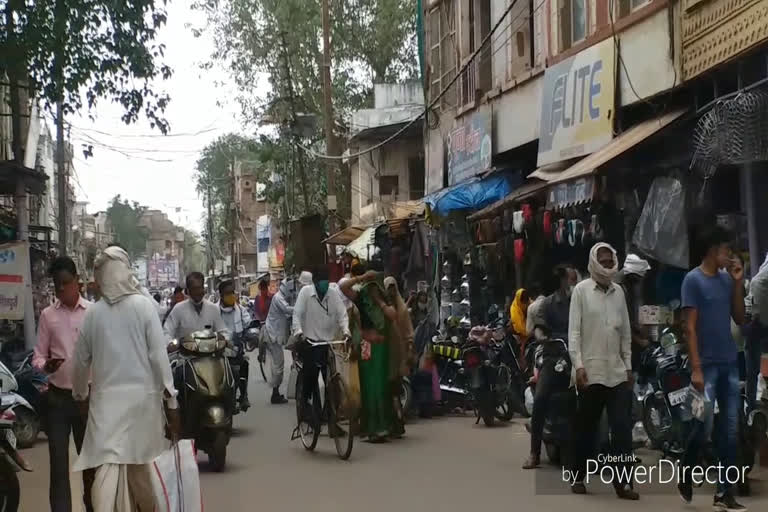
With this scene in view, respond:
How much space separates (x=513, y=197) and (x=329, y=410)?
5.44 m

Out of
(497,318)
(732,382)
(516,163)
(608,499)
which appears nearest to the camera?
(732,382)

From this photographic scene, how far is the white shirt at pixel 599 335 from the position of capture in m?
7.60

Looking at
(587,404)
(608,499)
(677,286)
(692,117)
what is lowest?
(608,499)

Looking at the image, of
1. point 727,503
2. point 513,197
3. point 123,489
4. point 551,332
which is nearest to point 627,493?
point 727,503

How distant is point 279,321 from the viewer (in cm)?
1595

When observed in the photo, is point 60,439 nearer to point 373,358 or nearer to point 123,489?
point 123,489

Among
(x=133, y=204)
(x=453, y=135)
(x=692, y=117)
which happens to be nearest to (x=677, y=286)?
(x=692, y=117)

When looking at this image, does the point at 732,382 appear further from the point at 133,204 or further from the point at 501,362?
the point at 133,204

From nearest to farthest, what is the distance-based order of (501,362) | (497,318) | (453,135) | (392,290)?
(392,290) < (501,362) < (497,318) < (453,135)

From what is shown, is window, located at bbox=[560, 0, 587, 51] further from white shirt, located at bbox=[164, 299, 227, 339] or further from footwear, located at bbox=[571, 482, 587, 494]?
footwear, located at bbox=[571, 482, 587, 494]

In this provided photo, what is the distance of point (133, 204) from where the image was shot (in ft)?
352

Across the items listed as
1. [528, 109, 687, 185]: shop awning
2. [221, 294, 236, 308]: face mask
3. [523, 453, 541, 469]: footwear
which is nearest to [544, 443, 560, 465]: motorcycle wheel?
[523, 453, 541, 469]: footwear

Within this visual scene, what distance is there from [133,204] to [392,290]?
9939 centimetres

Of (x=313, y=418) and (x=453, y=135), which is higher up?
(x=453, y=135)
